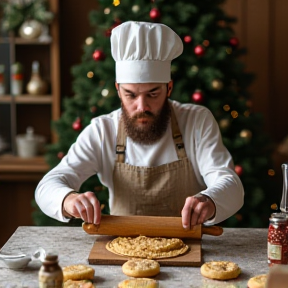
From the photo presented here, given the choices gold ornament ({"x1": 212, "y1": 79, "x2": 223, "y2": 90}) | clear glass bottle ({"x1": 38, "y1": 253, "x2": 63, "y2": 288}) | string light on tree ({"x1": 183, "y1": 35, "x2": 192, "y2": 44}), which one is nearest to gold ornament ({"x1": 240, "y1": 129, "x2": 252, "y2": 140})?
gold ornament ({"x1": 212, "y1": 79, "x2": 223, "y2": 90})

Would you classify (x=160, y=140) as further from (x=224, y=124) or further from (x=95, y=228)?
(x=224, y=124)

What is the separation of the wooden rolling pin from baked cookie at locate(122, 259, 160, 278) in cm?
25

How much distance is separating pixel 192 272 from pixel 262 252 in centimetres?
32

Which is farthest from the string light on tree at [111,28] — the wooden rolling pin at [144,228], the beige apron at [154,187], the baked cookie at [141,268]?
the baked cookie at [141,268]

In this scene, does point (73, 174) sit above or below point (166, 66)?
below

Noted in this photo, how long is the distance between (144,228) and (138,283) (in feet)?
1.39

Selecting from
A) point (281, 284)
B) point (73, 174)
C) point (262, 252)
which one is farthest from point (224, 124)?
point (281, 284)

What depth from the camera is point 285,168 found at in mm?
1952

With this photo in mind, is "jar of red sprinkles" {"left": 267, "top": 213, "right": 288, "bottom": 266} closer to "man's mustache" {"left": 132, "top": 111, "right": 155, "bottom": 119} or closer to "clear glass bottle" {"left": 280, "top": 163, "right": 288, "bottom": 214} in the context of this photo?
"clear glass bottle" {"left": 280, "top": 163, "right": 288, "bottom": 214}

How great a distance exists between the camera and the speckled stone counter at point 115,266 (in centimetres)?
178

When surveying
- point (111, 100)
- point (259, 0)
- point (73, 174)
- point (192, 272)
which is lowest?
point (192, 272)

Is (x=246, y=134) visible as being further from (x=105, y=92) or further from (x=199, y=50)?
(x=105, y=92)

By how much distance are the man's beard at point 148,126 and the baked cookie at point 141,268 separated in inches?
29.2

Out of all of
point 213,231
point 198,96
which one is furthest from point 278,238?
point 198,96
